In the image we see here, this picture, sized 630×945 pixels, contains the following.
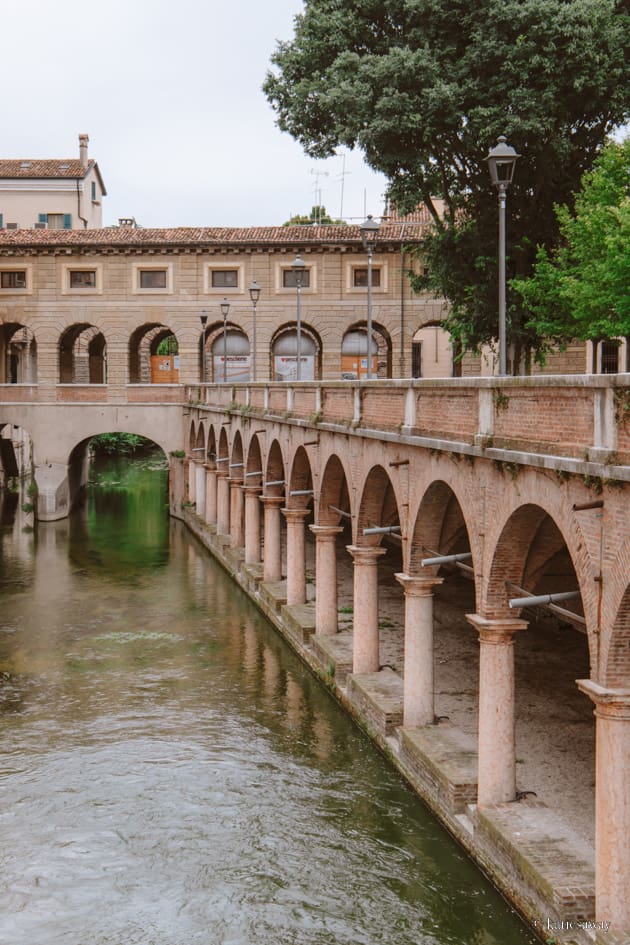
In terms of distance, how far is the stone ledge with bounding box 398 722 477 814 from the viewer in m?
13.7

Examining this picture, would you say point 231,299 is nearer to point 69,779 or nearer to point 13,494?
point 13,494

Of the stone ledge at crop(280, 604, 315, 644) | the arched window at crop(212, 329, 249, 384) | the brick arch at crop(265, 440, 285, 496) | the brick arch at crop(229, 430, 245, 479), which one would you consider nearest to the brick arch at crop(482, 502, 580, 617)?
the stone ledge at crop(280, 604, 315, 644)

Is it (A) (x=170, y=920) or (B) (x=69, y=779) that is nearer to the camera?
(A) (x=170, y=920)

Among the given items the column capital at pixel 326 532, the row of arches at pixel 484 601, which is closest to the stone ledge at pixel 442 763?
the row of arches at pixel 484 601

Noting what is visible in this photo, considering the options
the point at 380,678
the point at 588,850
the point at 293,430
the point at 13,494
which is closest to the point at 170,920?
the point at 588,850

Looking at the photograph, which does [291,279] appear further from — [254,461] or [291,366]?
[254,461]

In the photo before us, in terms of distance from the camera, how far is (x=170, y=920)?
12078 millimetres

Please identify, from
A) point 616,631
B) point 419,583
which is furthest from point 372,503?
point 616,631

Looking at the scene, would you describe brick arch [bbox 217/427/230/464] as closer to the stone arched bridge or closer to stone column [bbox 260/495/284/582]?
the stone arched bridge

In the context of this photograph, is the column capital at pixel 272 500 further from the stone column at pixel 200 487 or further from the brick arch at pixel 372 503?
the stone column at pixel 200 487

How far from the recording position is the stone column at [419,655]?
16.2m

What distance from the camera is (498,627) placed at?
42.8ft

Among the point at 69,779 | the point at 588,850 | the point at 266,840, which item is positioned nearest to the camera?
the point at 588,850

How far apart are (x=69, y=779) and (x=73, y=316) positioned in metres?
35.3
